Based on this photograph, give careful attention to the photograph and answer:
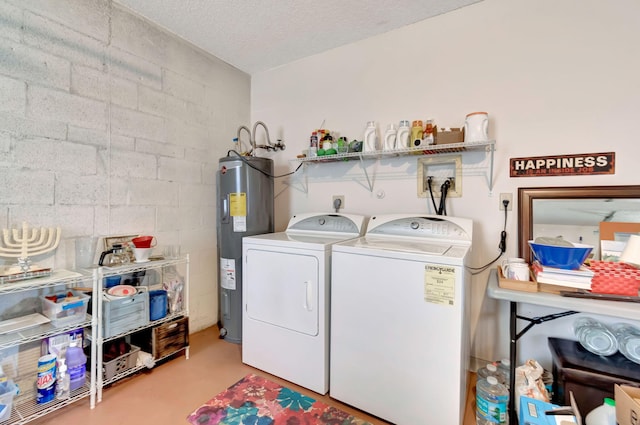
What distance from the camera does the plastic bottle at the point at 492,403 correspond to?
147 centimetres

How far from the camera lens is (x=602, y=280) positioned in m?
1.31

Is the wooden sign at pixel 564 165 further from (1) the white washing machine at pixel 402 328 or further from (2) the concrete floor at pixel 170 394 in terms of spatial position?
(2) the concrete floor at pixel 170 394

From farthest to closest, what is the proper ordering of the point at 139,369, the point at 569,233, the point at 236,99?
the point at 236,99
the point at 139,369
the point at 569,233

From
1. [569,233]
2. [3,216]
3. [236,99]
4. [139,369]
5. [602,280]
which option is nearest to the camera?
[602,280]

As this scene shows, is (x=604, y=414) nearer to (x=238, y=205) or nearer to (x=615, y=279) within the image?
(x=615, y=279)

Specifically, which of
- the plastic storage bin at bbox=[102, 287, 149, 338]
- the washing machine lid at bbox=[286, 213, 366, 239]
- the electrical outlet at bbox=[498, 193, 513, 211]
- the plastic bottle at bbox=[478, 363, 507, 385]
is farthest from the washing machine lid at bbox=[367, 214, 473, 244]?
the plastic storage bin at bbox=[102, 287, 149, 338]

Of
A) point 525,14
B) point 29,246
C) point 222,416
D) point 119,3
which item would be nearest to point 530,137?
point 525,14

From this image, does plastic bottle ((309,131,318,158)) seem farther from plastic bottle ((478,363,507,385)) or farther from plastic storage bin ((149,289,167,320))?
plastic bottle ((478,363,507,385))

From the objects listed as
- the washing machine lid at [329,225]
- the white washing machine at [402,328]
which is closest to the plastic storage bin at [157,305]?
the washing machine lid at [329,225]

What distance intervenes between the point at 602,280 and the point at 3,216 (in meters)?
3.05

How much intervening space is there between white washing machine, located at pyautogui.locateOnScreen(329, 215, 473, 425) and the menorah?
1.66m

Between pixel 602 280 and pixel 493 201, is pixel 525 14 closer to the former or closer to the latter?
pixel 493 201

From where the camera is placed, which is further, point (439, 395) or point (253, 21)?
point (253, 21)

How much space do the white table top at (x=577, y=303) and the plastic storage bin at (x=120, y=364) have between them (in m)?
2.23
